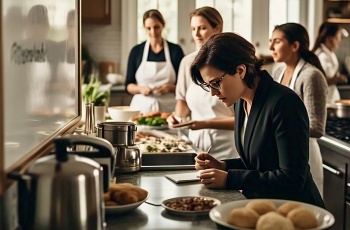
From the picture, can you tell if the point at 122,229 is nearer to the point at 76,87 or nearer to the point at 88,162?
the point at 88,162

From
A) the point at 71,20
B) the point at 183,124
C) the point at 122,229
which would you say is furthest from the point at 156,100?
the point at 122,229

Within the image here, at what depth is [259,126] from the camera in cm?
246

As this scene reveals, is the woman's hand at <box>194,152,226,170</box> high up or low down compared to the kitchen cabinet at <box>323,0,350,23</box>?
down

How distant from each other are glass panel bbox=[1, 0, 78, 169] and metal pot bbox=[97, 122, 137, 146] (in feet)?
0.57

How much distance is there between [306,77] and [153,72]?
2.16 metres

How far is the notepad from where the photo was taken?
259cm

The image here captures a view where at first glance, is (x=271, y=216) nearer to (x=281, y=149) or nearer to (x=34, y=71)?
(x=281, y=149)

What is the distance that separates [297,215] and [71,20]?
153 cm

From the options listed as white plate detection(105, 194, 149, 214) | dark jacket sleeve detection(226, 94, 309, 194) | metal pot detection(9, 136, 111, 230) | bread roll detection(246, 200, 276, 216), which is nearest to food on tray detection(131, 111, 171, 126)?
dark jacket sleeve detection(226, 94, 309, 194)

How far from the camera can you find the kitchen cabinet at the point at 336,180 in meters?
3.88

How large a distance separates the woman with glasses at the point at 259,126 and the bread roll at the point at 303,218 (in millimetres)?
485

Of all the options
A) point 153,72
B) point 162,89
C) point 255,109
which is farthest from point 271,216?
point 153,72

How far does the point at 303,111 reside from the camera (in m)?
2.37

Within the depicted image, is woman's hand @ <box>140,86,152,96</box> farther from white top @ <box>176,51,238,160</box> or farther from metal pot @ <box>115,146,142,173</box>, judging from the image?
metal pot @ <box>115,146,142,173</box>
